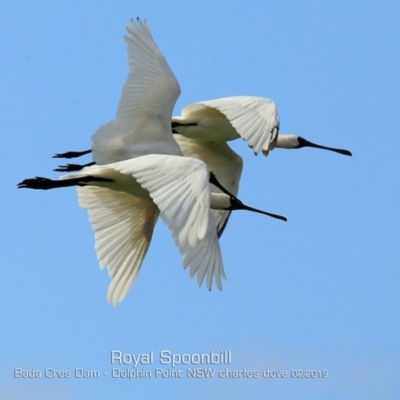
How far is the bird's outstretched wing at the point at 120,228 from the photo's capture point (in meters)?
18.8

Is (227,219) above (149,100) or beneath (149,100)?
beneath

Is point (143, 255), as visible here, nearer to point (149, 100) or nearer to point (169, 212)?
point (149, 100)

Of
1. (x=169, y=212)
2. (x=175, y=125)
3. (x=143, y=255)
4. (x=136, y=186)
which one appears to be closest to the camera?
(x=169, y=212)

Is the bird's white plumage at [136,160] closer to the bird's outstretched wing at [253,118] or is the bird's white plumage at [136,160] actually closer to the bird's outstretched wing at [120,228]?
the bird's outstretched wing at [120,228]

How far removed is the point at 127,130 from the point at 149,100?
1.68 ft

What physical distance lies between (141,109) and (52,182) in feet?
6.59

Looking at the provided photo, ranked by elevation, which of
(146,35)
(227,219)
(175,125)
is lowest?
(227,219)

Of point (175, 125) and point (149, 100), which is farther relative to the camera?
point (175, 125)

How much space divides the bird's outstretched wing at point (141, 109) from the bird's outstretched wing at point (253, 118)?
33.8 inches

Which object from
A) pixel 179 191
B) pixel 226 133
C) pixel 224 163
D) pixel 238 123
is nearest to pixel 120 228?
pixel 238 123

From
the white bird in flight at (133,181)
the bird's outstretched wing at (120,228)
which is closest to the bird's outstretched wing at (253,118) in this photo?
the white bird in flight at (133,181)

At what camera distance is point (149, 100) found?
19781 millimetres

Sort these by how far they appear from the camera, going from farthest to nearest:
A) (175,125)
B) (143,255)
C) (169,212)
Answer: (175,125)
(143,255)
(169,212)

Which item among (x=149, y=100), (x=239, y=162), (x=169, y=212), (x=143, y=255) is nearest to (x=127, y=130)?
(x=149, y=100)
